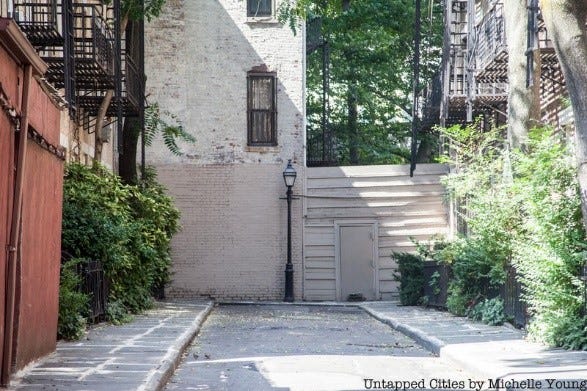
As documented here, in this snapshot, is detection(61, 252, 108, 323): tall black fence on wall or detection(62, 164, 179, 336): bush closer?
detection(61, 252, 108, 323): tall black fence on wall

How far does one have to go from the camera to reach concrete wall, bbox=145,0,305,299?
31094 mm

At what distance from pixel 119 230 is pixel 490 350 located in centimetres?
771

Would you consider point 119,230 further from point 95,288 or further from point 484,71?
point 484,71

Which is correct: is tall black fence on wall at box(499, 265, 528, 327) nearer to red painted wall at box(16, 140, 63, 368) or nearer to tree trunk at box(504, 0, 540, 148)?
tree trunk at box(504, 0, 540, 148)

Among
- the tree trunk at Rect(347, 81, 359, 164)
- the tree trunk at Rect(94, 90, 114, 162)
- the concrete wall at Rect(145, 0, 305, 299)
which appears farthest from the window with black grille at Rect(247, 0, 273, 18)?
the tree trunk at Rect(94, 90, 114, 162)

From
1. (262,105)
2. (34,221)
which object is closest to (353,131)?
(262,105)

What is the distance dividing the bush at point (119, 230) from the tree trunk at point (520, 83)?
683 cm

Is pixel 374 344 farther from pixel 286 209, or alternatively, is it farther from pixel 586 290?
pixel 286 209

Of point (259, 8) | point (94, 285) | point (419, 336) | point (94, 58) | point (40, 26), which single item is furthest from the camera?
point (259, 8)

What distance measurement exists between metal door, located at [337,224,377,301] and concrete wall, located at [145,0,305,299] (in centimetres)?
123

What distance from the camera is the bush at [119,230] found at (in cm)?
1814

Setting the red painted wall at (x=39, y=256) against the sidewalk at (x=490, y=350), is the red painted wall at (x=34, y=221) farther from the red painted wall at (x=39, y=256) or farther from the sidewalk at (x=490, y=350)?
the sidewalk at (x=490, y=350)

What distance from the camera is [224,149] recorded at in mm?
31531

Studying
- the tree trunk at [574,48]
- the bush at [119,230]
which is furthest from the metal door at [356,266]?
the tree trunk at [574,48]
